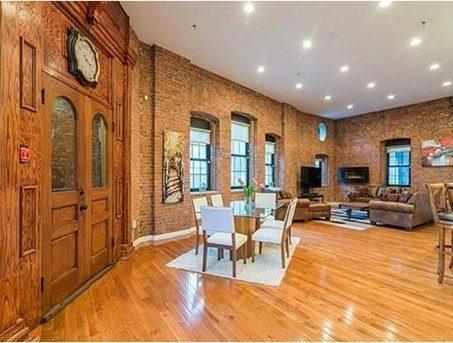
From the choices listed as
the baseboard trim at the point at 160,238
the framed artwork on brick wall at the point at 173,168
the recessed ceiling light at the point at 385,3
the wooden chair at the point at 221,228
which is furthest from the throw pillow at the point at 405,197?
the framed artwork on brick wall at the point at 173,168

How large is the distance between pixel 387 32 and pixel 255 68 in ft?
8.39

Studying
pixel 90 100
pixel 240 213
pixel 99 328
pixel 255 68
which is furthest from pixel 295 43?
pixel 99 328

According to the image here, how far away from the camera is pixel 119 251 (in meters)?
3.86

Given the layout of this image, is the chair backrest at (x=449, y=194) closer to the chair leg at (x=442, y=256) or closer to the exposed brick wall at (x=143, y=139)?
the chair leg at (x=442, y=256)

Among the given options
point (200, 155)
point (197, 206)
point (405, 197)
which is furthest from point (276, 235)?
point (405, 197)

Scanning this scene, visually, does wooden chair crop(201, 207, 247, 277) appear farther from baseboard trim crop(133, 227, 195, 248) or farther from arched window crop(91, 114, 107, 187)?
baseboard trim crop(133, 227, 195, 248)

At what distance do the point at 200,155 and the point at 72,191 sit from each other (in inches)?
150

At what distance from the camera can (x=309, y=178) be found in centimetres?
968

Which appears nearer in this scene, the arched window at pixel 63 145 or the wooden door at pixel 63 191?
the wooden door at pixel 63 191

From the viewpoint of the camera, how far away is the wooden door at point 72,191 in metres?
2.43

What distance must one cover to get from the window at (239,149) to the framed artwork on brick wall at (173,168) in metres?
2.25

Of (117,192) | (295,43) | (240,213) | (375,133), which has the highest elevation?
(295,43)

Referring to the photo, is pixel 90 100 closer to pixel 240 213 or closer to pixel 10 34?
pixel 10 34

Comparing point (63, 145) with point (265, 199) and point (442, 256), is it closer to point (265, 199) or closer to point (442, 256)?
point (265, 199)
